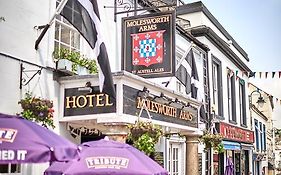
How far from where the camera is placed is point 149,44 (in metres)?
9.71

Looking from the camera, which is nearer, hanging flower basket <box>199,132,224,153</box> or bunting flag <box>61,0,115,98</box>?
bunting flag <box>61,0,115,98</box>

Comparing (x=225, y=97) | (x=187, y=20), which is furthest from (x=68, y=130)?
(x=225, y=97)

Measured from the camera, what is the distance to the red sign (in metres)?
17.0

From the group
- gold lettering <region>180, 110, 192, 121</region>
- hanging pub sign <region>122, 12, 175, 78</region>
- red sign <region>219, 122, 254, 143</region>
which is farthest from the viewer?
red sign <region>219, 122, 254, 143</region>

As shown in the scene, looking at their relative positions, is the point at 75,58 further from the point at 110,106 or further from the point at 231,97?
the point at 231,97

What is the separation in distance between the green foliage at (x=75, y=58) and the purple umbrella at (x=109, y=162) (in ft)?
7.93

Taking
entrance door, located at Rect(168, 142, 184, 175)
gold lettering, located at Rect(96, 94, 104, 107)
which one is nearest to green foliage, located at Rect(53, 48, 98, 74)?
gold lettering, located at Rect(96, 94, 104, 107)

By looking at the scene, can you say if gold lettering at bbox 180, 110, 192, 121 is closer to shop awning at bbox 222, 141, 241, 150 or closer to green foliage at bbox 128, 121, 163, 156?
green foliage at bbox 128, 121, 163, 156

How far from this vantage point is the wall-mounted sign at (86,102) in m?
7.55

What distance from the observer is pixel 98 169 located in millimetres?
5375

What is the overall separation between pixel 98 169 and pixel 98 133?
424 cm

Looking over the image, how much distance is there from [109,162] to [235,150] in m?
15.8

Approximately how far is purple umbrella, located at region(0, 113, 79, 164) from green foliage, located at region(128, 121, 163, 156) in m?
2.19

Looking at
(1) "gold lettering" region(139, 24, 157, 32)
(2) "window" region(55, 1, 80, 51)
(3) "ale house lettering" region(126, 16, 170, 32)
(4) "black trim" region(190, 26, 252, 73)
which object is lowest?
(2) "window" region(55, 1, 80, 51)
